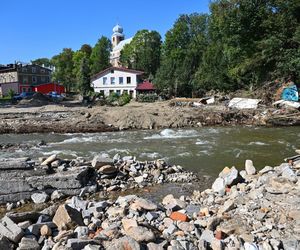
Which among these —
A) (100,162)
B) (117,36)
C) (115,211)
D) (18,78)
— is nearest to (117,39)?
(117,36)

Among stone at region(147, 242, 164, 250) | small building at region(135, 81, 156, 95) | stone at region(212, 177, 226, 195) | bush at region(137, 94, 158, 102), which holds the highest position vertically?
small building at region(135, 81, 156, 95)

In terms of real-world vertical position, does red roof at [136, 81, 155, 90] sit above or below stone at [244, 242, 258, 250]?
above

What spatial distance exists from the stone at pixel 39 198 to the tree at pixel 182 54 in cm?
3870

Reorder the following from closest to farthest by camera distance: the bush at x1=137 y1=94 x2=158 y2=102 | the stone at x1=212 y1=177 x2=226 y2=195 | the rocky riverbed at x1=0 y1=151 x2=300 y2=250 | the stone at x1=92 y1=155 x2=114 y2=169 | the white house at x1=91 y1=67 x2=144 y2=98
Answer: the rocky riverbed at x1=0 y1=151 x2=300 y2=250
the stone at x1=212 y1=177 x2=226 y2=195
the stone at x1=92 y1=155 x2=114 y2=169
the bush at x1=137 y1=94 x2=158 y2=102
the white house at x1=91 y1=67 x2=144 y2=98

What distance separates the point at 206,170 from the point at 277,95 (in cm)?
2168

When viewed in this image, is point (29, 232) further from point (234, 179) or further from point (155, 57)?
point (155, 57)

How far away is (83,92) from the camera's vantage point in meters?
58.5

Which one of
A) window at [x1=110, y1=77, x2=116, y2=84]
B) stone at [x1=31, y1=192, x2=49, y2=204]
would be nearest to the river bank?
stone at [x1=31, y1=192, x2=49, y2=204]

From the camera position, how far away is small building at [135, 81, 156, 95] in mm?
53594

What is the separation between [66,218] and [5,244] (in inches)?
56.8

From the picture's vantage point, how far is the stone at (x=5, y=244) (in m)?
6.36

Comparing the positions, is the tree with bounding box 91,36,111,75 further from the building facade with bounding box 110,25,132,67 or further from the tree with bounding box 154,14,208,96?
the tree with bounding box 154,14,208,96

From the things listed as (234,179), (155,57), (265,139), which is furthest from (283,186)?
(155,57)

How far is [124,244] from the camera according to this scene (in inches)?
246
